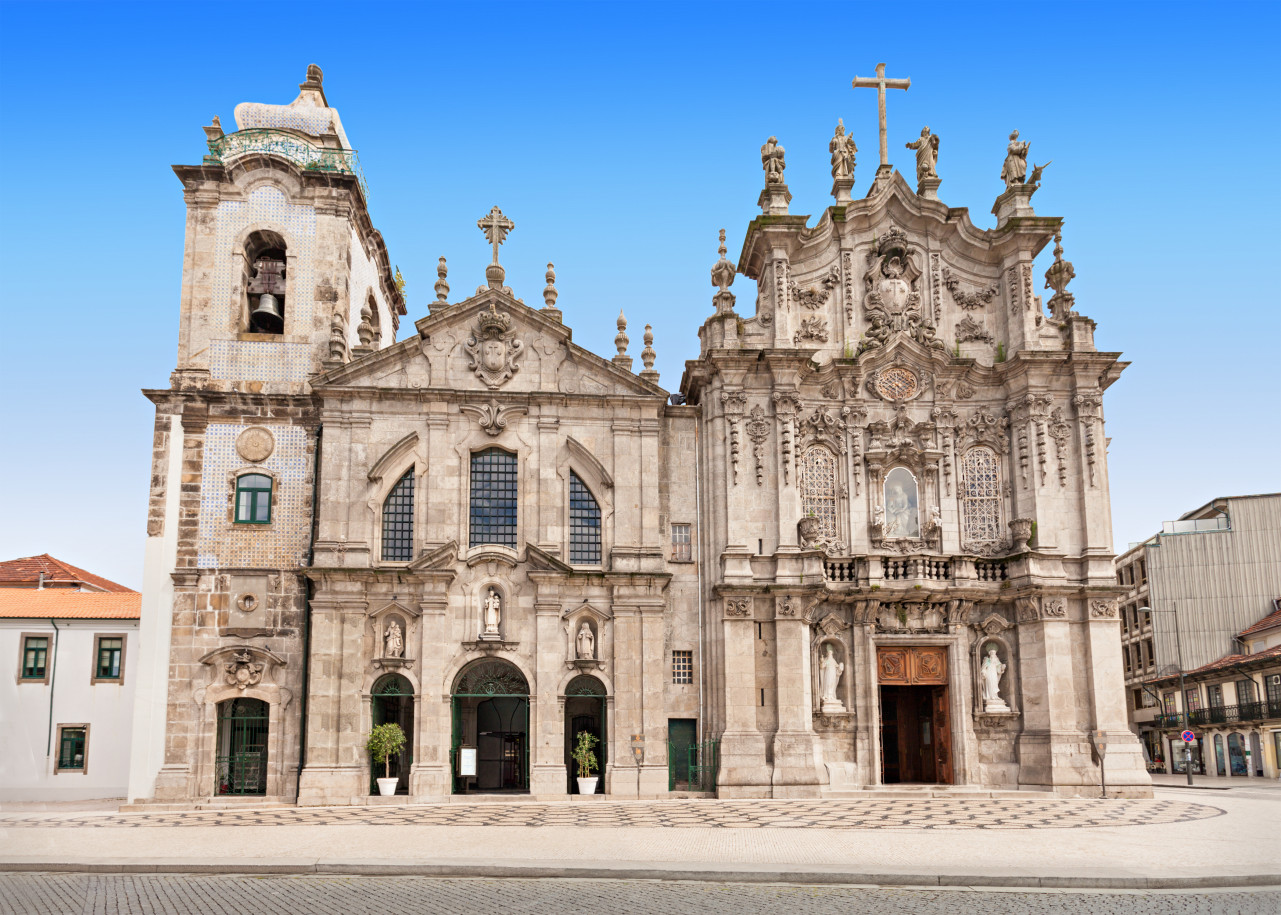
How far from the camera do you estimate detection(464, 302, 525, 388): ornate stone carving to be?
32.8 metres

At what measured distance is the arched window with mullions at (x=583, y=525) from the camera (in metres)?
32.3

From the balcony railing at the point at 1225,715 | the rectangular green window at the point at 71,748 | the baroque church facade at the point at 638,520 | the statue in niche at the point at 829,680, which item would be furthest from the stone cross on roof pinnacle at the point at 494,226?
the balcony railing at the point at 1225,715

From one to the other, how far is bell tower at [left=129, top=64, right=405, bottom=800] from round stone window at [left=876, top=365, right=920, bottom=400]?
15585 millimetres

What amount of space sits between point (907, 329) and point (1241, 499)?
3309 cm

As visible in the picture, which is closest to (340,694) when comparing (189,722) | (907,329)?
(189,722)

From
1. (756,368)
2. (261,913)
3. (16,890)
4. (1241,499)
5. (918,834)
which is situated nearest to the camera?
(261,913)

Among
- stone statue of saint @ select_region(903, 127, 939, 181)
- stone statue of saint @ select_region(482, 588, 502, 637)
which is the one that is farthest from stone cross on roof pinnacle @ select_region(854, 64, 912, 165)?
stone statue of saint @ select_region(482, 588, 502, 637)

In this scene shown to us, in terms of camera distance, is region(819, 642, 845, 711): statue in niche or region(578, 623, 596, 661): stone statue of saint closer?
region(578, 623, 596, 661): stone statue of saint

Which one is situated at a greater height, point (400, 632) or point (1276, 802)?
point (400, 632)

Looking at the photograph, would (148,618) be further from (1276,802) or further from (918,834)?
(1276,802)

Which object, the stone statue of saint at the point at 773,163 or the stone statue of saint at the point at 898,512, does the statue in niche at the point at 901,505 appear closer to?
the stone statue of saint at the point at 898,512

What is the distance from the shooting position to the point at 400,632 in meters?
30.7

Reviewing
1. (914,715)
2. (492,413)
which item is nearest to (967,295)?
(914,715)

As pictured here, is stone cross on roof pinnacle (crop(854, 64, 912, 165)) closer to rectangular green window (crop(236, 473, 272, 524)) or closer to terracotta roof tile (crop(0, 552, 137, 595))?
rectangular green window (crop(236, 473, 272, 524))
